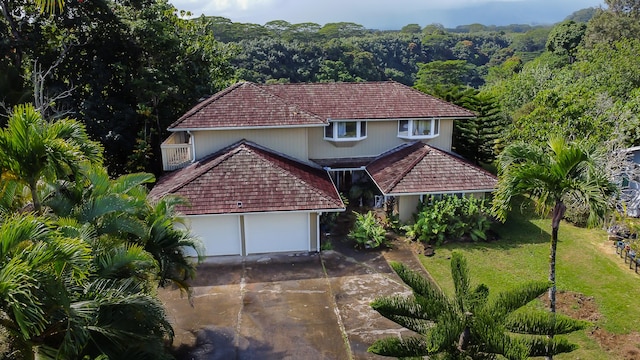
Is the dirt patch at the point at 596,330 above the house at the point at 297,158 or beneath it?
beneath

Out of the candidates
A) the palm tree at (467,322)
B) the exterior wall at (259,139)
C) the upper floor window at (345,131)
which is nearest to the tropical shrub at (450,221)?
the upper floor window at (345,131)

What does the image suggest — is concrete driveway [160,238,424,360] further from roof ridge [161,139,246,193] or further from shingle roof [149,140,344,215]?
roof ridge [161,139,246,193]

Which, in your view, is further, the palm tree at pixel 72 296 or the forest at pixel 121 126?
the forest at pixel 121 126

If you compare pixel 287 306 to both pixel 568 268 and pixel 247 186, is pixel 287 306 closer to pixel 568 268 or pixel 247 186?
pixel 247 186

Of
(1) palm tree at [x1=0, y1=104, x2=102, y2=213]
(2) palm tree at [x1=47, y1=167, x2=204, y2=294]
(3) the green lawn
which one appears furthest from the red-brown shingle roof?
(1) palm tree at [x1=0, y1=104, x2=102, y2=213]

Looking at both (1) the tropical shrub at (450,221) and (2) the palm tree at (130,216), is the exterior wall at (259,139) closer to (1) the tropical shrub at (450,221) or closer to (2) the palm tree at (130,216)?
(1) the tropical shrub at (450,221)

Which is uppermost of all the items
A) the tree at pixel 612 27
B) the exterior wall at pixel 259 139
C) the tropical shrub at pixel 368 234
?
the tree at pixel 612 27

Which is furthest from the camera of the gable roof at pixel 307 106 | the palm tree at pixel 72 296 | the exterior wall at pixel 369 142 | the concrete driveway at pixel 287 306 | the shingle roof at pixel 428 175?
the exterior wall at pixel 369 142
